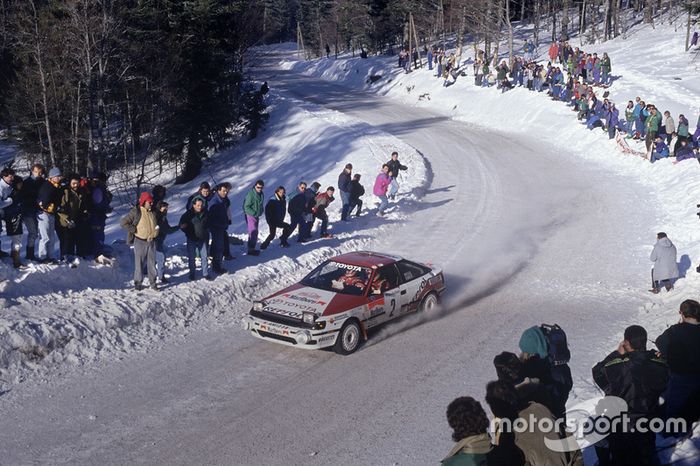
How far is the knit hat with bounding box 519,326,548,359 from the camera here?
640cm

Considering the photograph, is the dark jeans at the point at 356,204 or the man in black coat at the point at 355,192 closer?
the man in black coat at the point at 355,192

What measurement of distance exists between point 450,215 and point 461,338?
9552 mm

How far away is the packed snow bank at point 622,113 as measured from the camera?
1445 cm

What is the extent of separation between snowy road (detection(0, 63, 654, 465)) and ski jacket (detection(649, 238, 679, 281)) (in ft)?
2.89

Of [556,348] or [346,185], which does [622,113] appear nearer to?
[346,185]

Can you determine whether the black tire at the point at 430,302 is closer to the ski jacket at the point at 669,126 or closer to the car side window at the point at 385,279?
the car side window at the point at 385,279

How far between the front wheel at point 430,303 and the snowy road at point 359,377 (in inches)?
16.0

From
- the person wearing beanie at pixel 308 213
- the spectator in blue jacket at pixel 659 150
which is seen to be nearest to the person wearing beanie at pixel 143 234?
the person wearing beanie at pixel 308 213

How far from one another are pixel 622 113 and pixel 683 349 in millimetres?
29077

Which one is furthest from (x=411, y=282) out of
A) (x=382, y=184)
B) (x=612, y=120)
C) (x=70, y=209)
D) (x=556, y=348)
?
(x=612, y=120)

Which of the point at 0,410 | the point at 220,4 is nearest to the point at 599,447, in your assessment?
the point at 0,410

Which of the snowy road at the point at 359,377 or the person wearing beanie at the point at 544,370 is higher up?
the person wearing beanie at the point at 544,370

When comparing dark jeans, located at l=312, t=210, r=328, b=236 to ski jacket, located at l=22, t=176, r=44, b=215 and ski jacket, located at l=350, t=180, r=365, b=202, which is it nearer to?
ski jacket, located at l=350, t=180, r=365, b=202

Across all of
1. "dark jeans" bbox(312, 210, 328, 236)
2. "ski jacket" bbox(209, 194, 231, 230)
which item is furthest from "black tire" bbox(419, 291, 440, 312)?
"dark jeans" bbox(312, 210, 328, 236)
